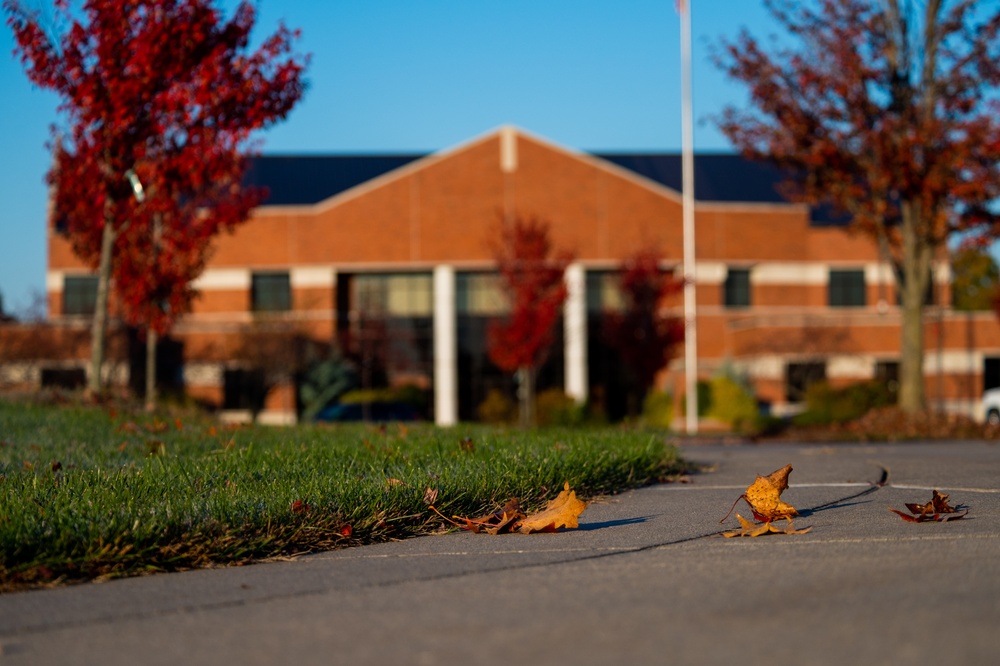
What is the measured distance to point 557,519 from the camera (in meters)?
7.30

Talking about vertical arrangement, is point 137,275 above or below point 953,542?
above

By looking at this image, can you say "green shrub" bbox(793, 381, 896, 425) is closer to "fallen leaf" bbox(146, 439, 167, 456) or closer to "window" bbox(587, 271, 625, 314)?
"window" bbox(587, 271, 625, 314)

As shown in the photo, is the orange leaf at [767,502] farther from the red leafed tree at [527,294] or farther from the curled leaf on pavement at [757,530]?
the red leafed tree at [527,294]

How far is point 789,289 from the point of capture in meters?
44.8

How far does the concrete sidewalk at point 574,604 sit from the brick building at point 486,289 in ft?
114

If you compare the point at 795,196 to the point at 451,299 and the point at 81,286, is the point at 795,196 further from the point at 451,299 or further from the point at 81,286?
the point at 81,286

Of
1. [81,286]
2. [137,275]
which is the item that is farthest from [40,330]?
[137,275]

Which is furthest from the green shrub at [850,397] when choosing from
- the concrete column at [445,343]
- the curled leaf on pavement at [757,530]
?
the curled leaf on pavement at [757,530]

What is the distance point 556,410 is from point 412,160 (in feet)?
61.6

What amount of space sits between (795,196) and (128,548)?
774 inches

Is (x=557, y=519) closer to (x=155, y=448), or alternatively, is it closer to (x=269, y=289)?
(x=155, y=448)

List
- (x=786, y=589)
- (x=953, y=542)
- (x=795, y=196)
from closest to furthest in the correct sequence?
(x=786, y=589)
(x=953, y=542)
(x=795, y=196)

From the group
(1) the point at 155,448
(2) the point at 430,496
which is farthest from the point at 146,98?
(2) the point at 430,496

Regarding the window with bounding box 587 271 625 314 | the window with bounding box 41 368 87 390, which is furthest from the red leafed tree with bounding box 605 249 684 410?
the window with bounding box 41 368 87 390
